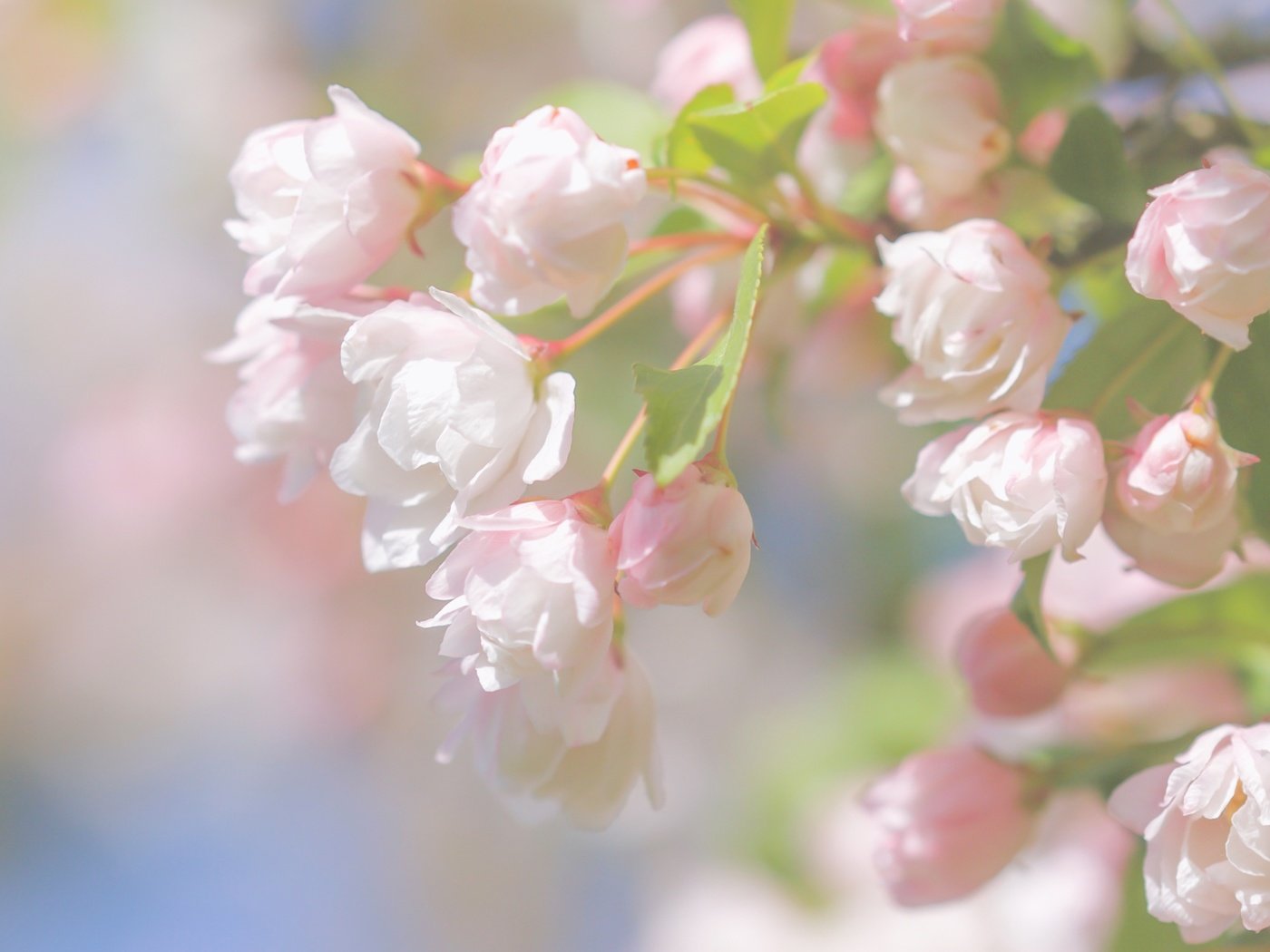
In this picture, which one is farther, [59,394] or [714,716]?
[59,394]

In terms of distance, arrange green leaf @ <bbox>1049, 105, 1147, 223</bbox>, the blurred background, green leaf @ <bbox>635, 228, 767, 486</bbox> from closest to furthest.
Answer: green leaf @ <bbox>635, 228, 767, 486</bbox>
green leaf @ <bbox>1049, 105, 1147, 223</bbox>
the blurred background

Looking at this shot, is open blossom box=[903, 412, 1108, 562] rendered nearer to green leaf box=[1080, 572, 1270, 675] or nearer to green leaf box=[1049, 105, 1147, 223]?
green leaf box=[1049, 105, 1147, 223]

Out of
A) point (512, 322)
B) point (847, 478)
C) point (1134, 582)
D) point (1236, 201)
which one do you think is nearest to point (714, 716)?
point (847, 478)

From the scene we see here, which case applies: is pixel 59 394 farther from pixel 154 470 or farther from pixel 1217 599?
pixel 1217 599

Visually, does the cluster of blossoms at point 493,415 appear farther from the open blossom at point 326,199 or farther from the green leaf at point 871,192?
the green leaf at point 871,192

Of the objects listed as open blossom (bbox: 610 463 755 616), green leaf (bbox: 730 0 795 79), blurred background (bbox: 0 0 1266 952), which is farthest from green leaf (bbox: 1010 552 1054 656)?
blurred background (bbox: 0 0 1266 952)

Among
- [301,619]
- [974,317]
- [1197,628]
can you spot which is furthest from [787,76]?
[301,619]
